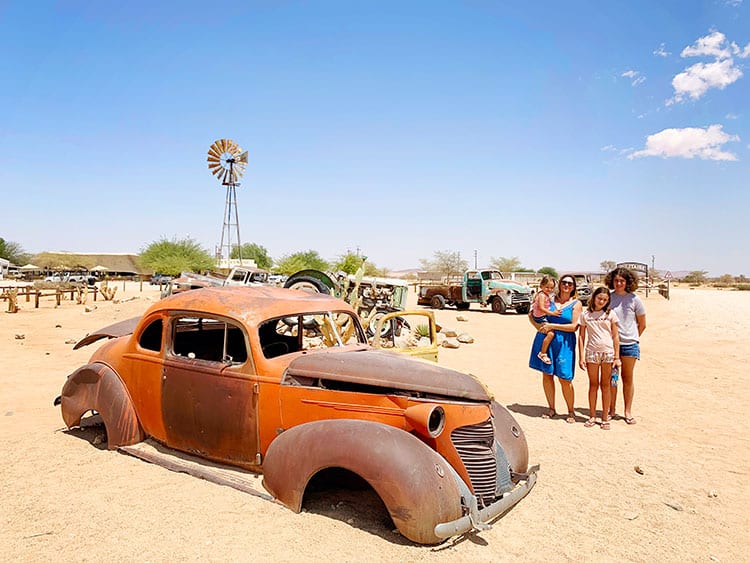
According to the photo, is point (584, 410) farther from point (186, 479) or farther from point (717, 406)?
point (186, 479)

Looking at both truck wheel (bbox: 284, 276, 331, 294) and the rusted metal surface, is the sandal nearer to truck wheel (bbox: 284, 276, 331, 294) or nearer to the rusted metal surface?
the rusted metal surface

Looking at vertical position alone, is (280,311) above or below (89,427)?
above

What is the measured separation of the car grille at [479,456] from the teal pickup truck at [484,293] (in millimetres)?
20720

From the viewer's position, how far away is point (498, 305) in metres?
24.0

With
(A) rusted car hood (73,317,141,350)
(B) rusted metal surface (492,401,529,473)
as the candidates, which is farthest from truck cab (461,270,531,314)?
(A) rusted car hood (73,317,141,350)

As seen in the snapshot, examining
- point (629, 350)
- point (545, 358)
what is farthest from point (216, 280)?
point (629, 350)

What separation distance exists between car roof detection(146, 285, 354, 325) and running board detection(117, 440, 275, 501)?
3.95 ft

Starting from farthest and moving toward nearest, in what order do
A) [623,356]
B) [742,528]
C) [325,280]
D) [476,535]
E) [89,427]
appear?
[325,280]
[623,356]
[89,427]
[742,528]
[476,535]

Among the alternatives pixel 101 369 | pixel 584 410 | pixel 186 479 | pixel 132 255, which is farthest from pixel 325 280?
pixel 132 255

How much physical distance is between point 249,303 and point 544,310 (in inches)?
149

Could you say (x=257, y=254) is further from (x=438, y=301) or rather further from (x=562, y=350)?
(x=562, y=350)

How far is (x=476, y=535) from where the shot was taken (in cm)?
335

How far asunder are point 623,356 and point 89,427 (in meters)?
6.22

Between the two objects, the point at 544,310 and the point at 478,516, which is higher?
the point at 544,310
